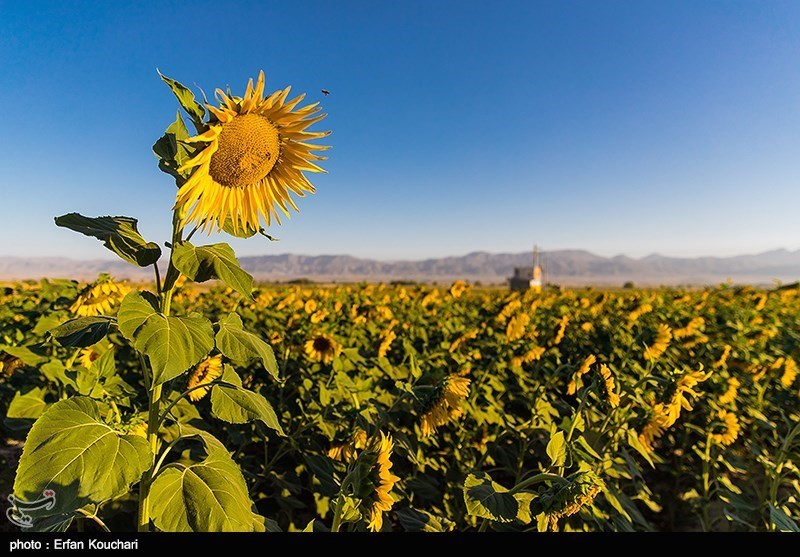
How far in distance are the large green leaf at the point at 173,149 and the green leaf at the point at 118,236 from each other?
20 centimetres

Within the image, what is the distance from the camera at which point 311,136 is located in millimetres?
1513

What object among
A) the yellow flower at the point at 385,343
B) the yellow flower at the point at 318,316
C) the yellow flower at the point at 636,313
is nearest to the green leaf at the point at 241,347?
the yellow flower at the point at 385,343

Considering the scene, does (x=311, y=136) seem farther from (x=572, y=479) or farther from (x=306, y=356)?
(x=306, y=356)

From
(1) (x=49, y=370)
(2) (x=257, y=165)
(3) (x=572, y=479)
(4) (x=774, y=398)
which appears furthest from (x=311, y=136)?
(4) (x=774, y=398)

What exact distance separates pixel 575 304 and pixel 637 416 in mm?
5175

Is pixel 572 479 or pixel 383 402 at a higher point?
pixel 572 479

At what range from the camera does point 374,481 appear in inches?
51.5

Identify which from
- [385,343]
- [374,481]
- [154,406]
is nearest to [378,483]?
[374,481]

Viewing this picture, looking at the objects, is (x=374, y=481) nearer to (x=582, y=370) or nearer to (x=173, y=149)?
(x=173, y=149)

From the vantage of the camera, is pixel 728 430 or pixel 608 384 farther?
pixel 728 430

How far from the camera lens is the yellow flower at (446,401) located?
199 centimetres

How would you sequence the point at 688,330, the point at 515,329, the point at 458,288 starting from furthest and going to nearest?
the point at 458,288
the point at 688,330
the point at 515,329

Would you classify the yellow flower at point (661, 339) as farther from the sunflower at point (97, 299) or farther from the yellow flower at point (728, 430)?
the sunflower at point (97, 299)

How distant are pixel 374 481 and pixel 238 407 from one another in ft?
1.48
